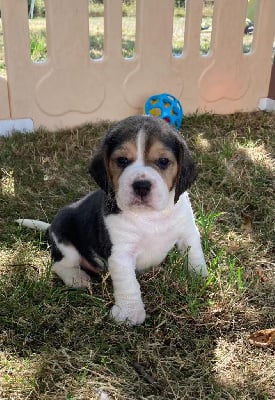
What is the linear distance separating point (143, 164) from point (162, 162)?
0.12 meters

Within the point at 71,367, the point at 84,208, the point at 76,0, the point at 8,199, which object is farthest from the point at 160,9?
the point at 71,367

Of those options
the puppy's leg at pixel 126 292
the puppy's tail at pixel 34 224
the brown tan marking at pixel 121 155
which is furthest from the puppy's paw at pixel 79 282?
the brown tan marking at pixel 121 155

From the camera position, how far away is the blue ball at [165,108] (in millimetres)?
5453

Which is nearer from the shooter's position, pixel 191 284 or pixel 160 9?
pixel 191 284

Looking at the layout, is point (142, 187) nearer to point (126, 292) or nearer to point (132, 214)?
point (132, 214)

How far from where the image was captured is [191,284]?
2.99m

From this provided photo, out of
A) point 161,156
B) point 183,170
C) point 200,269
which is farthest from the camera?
point 200,269

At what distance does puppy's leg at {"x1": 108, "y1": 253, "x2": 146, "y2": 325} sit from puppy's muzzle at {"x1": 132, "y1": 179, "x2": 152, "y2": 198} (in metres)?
0.46

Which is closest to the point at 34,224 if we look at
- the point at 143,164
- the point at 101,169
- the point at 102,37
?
the point at 101,169

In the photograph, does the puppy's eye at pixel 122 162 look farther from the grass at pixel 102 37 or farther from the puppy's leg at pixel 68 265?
the grass at pixel 102 37

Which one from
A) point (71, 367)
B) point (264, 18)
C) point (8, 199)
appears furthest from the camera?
point (264, 18)

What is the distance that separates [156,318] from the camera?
2.83 metres

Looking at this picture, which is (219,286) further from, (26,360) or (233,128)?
(233,128)

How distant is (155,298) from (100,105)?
3486 millimetres
